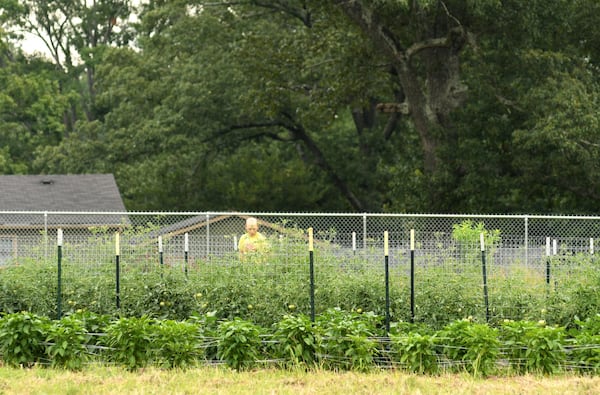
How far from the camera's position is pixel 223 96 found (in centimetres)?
3966

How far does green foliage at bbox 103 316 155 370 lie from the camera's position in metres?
11.0

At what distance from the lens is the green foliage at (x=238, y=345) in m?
10.9

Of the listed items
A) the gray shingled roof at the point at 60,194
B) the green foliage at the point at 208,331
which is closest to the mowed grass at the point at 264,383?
the green foliage at the point at 208,331

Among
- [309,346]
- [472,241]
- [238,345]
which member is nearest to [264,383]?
[238,345]

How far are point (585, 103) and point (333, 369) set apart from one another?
18511 mm

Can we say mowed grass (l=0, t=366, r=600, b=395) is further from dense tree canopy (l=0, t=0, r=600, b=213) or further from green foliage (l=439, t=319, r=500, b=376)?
dense tree canopy (l=0, t=0, r=600, b=213)

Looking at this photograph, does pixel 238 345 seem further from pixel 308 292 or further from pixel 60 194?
pixel 60 194

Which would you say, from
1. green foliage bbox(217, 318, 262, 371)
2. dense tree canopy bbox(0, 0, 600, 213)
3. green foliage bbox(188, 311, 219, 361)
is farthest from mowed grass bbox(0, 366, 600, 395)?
dense tree canopy bbox(0, 0, 600, 213)

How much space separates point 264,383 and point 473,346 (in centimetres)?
216

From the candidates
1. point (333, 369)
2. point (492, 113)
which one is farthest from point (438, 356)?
point (492, 113)

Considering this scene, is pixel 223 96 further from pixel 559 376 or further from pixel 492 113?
→ pixel 559 376

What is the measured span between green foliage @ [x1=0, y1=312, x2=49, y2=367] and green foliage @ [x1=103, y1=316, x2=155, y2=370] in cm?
79

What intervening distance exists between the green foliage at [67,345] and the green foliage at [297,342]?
2.02m

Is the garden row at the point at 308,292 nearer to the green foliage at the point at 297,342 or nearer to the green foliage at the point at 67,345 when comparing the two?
the green foliage at the point at 297,342
